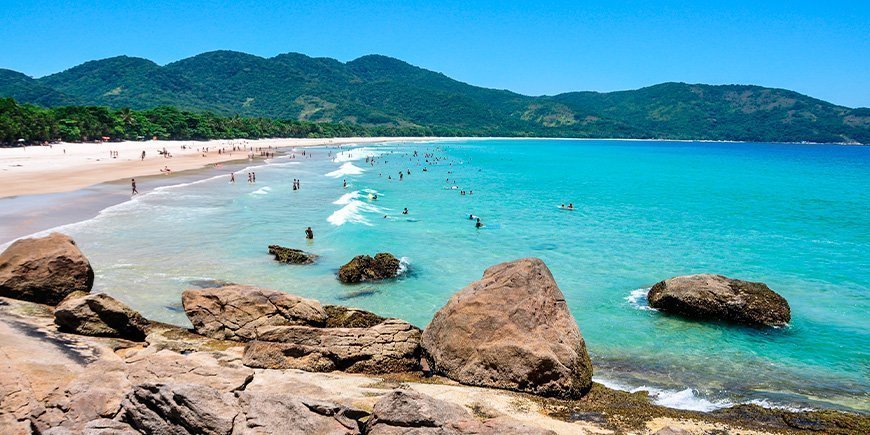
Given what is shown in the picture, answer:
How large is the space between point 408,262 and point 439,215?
603 inches

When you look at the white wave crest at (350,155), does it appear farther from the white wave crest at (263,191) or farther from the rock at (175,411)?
the rock at (175,411)

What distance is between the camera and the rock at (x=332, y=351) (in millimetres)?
11531

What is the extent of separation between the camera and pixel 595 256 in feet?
92.0

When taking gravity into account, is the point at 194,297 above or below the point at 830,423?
above

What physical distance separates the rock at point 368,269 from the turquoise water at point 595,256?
559mm

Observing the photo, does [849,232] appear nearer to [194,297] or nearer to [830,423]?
[830,423]

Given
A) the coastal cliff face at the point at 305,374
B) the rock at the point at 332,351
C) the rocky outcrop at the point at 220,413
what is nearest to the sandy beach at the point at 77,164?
the coastal cliff face at the point at 305,374

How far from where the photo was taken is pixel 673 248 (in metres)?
30.7

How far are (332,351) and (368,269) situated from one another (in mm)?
10345

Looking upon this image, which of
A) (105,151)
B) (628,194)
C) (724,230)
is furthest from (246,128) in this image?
(724,230)

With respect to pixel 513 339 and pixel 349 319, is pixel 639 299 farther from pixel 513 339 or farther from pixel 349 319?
pixel 349 319

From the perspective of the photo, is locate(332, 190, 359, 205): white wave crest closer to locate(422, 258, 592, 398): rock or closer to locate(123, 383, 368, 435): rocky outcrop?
locate(422, 258, 592, 398): rock

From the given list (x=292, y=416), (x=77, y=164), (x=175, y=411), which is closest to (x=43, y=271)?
(x=175, y=411)

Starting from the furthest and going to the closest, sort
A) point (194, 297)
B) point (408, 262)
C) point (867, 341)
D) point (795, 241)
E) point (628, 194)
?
point (628, 194), point (795, 241), point (408, 262), point (867, 341), point (194, 297)
